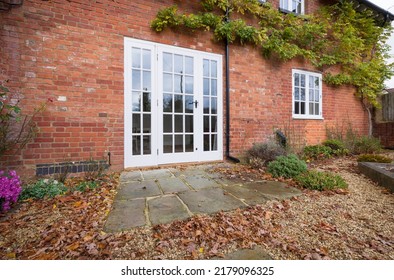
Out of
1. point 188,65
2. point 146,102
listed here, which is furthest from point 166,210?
point 188,65

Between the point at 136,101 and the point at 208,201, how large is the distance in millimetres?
2476

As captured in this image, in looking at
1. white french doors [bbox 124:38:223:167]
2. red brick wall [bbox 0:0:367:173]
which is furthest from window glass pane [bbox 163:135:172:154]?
red brick wall [bbox 0:0:367:173]

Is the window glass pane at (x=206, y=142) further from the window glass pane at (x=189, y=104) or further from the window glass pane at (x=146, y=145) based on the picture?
the window glass pane at (x=146, y=145)

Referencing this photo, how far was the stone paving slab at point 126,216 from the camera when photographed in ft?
5.60

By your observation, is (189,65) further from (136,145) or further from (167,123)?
(136,145)

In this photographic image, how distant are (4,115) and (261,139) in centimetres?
507

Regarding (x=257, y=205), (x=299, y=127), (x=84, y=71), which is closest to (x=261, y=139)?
(x=299, y=127)

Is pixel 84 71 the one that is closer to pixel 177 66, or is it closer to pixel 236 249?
pixel 177 66

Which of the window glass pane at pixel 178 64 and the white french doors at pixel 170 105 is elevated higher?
the window glass pane at pixel 178 64

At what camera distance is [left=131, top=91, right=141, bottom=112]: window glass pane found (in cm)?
370

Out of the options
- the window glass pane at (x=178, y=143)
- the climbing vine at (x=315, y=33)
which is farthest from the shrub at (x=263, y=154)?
the climbing vine at (x=315, y=33)

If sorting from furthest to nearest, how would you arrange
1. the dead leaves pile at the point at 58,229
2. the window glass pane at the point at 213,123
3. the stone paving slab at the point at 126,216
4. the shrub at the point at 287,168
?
the window glass pane at the point at 213,123 → the shrub at the point at 287,168 → the stone paving slab at the point at 126,216 → the dead leaves pile at the point at 58,229

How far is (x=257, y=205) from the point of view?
2.22 m

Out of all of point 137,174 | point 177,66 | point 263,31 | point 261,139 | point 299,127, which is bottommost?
point 137,174
